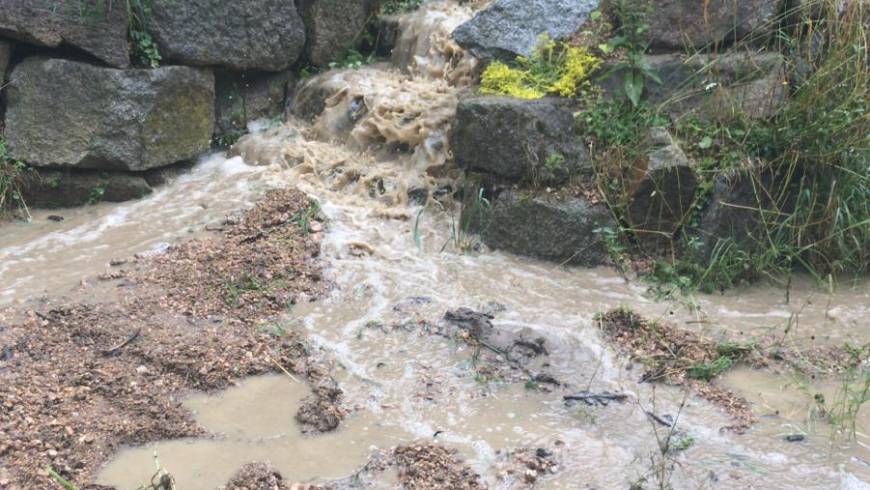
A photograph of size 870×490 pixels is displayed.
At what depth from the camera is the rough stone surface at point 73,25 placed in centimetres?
615

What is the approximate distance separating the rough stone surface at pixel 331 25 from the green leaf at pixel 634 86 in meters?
2.86

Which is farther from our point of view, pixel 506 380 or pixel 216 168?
pixel 216 168

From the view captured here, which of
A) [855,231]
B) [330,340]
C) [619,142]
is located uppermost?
[619,142]

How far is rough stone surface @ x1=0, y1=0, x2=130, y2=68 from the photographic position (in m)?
6.15

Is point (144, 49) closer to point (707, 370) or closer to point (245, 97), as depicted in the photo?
point (245, 97)

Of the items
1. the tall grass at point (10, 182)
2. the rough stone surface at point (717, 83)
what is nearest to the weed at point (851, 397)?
the rough stone surface at point (717, 83)

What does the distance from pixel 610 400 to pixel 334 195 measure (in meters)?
3.02

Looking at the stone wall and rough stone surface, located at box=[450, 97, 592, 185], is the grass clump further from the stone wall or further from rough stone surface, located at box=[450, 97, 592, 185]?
the stone wall

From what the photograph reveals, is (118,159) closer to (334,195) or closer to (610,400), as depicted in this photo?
(334,195)

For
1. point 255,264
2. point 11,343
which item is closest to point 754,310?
point 255,264

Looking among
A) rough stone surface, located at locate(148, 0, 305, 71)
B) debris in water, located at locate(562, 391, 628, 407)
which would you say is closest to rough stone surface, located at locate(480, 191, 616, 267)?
debris in water, located at locate(562, 391, 628, 407)

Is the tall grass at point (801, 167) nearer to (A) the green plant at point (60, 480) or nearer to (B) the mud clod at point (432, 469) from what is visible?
(B) the mud clod at point (432, 469)

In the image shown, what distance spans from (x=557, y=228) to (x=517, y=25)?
1.77m

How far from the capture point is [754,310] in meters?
5.07
